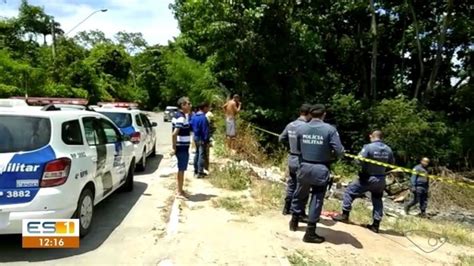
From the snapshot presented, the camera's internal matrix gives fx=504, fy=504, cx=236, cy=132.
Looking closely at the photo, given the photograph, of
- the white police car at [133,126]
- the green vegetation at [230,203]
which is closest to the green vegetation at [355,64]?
the white police car at [133,126]

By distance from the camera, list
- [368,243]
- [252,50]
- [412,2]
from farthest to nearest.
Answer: [412,2]
[252,50]
[368,243]

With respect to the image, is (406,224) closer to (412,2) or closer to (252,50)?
(252,50)

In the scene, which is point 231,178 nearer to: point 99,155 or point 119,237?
point 99,155

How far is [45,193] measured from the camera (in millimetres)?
5566

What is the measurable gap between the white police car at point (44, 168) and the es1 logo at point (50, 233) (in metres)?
0.08

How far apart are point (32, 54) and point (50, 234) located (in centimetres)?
3617

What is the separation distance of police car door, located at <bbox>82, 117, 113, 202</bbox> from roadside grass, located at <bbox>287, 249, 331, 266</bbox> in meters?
2.84

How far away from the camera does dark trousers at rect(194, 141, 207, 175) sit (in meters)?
10.6

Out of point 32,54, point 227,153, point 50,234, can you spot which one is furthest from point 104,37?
point 50,234

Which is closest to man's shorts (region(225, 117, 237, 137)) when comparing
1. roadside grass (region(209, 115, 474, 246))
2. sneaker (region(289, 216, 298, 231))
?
roadside grass (region(209, 115, 474, 246))

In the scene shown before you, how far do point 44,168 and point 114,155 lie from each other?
7.86 feet

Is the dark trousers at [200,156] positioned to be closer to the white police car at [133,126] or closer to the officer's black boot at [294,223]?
the white police car at [133,126]

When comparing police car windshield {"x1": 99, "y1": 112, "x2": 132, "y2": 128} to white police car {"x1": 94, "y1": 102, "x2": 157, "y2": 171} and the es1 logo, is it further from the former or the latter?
the es1 logo

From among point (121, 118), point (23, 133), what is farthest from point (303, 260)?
point (121, 118)
